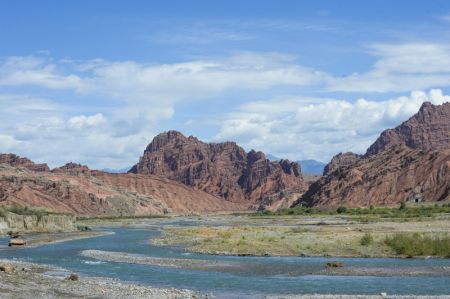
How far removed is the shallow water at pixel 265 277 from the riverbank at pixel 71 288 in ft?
7.31

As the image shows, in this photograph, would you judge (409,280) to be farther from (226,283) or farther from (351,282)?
(226,283)

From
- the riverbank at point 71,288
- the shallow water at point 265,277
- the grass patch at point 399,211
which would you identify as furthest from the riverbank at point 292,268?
the grass patch at point 399,211

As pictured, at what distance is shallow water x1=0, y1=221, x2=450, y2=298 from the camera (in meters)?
34.8

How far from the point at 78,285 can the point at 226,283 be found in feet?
27.2

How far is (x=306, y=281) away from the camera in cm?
3803

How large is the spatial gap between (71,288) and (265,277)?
11956 mm

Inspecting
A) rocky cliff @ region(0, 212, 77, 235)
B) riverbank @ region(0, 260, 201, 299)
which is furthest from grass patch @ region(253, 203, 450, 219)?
riverbank @ region(0, 260, 201, 299)

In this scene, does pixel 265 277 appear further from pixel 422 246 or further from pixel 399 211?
pixel 399 211

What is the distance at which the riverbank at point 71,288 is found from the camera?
31.9 metres

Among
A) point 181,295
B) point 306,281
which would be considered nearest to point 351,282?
point 306,281

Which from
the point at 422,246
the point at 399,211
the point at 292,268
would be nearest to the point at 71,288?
the point at 292,268

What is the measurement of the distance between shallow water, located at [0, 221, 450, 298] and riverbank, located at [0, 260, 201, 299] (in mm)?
2227

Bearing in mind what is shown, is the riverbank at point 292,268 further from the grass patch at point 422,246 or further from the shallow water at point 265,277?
the grass patch at point 422,246

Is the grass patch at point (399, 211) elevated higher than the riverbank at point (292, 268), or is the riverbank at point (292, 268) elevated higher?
the grass patch at point (399, 211)
